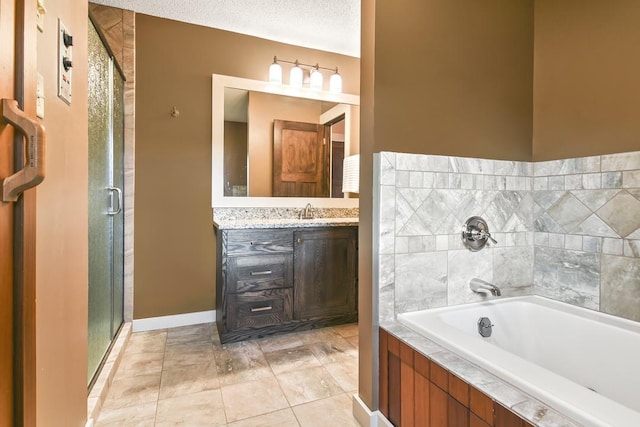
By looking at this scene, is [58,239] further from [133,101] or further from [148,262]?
[133,101]

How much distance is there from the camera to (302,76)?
3090mm

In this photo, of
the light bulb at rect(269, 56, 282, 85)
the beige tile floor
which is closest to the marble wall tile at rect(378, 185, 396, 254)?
the beige tile floor

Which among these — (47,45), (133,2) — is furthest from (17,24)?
(133,2)

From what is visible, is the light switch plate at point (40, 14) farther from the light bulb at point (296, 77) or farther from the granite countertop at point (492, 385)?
the light bulb at point (296, 77)

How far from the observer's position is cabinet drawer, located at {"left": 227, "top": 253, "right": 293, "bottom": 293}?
7.87ft

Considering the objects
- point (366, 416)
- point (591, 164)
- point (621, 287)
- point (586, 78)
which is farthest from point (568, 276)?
point (366, 416)

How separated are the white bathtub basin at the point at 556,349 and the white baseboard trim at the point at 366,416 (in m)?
0.45

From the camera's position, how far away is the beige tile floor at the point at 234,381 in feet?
5.32

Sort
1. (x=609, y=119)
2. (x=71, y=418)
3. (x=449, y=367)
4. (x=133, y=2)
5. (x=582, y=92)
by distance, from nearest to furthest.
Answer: (x=449, y=367)
(x=71, y=418)
(x=609, y=119)
(x=582, y=92)
(x=133, y=2)

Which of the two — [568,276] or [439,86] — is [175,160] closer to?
[439,86]

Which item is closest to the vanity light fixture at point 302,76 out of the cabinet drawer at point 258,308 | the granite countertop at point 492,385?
the cabinet drawer at point 258,308

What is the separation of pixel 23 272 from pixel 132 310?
82.7 inches

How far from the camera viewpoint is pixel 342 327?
2777 mm

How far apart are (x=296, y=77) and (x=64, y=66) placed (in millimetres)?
2205
